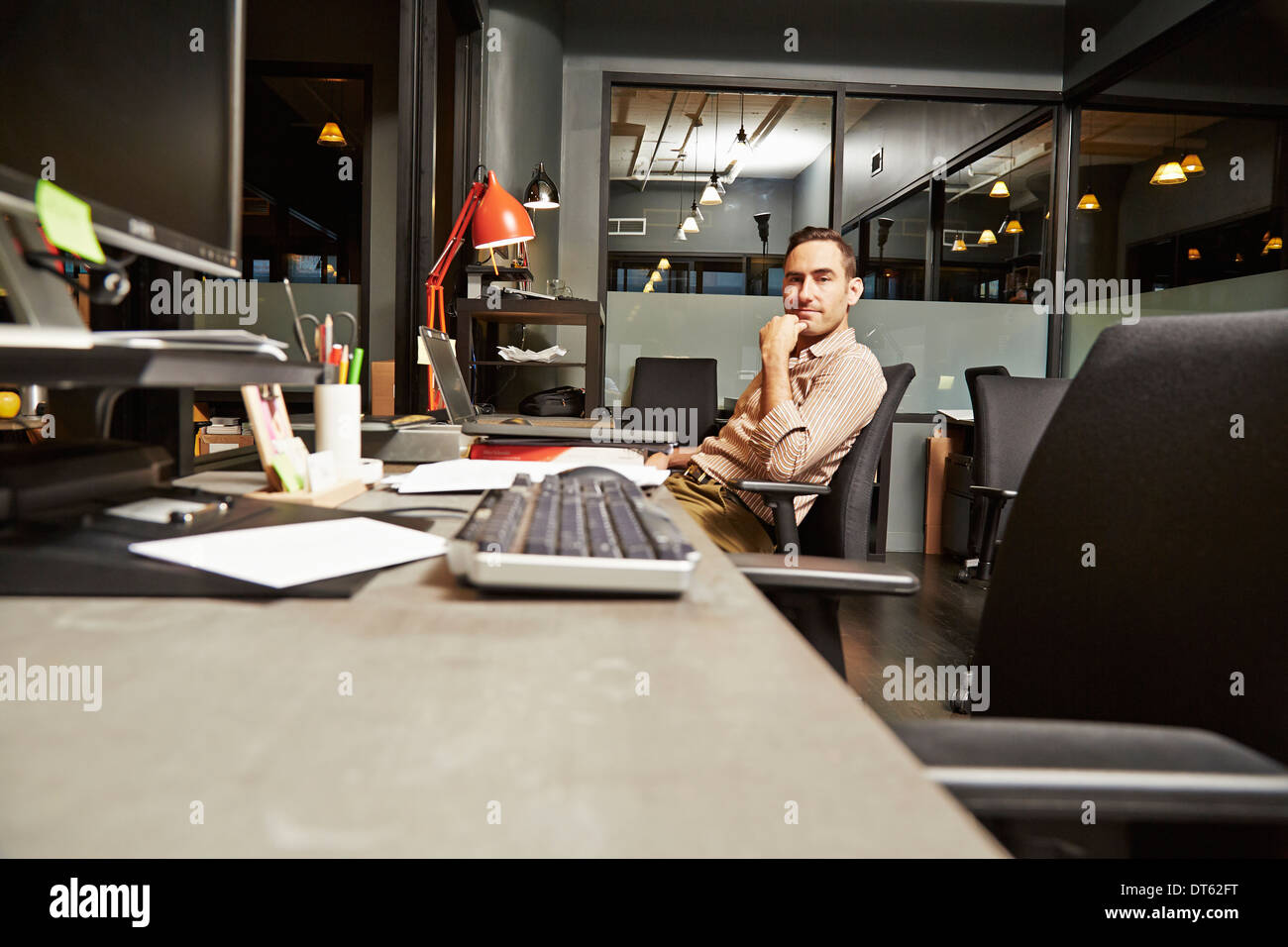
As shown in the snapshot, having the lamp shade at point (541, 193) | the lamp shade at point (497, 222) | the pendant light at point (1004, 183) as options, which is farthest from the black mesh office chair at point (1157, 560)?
the pendant light at point (1004, 183)

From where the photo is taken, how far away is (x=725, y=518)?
1.88m

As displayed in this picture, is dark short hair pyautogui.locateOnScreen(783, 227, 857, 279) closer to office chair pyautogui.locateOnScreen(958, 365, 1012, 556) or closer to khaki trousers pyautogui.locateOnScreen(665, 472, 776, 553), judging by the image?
khaki trousers pyautogui.locateOnScreen(665, 472, 776, 553)

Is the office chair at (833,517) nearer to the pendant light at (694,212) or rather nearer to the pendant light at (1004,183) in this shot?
the pendant light at (1004,183)

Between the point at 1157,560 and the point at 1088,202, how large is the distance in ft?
15.9

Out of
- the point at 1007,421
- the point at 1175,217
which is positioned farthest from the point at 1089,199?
the point at 1007,421

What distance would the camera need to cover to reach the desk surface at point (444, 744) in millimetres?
262

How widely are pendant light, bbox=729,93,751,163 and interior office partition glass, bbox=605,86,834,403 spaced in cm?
1

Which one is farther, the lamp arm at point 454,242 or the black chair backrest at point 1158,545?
the lamp arm at point 454,242

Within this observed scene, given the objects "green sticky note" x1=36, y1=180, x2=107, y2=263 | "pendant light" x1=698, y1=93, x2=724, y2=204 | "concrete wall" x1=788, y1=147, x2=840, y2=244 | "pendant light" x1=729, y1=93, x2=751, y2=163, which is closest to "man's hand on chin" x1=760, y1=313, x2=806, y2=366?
"green sticky note" x1=36, y1=180, x2=107, y2=263

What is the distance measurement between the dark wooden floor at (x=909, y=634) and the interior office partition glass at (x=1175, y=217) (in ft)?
4.67

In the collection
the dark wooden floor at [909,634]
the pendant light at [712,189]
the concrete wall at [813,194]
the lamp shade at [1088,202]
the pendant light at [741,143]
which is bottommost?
the dark wooden floor at [909,634]
